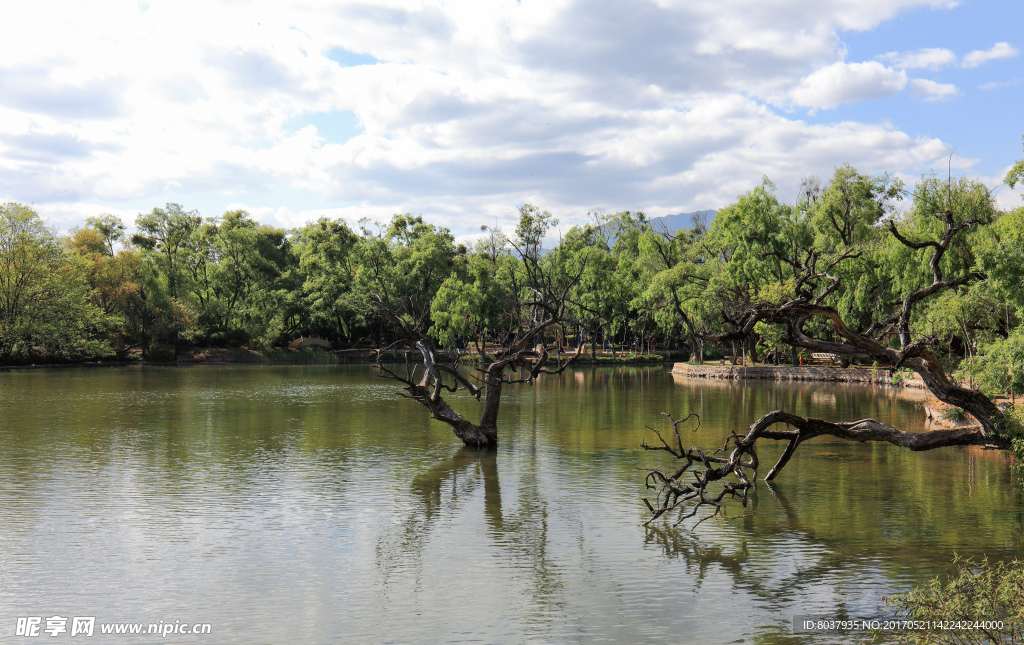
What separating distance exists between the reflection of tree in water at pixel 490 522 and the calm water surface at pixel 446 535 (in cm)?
7

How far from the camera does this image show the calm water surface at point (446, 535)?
11.9 m

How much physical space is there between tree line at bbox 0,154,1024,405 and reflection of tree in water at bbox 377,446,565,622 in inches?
755

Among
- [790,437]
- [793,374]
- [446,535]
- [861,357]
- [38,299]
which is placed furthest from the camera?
[38,299]

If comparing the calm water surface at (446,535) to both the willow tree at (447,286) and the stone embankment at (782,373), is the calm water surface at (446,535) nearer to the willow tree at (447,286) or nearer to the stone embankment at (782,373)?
the stone embankment at (782,373)

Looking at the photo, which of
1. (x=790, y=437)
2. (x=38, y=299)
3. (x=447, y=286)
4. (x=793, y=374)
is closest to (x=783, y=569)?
(x=790, y=437)

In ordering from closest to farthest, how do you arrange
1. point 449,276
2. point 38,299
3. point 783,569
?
1. point 783,569
2. point 38,299
3. point 449,276

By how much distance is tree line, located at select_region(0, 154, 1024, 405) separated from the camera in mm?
49500

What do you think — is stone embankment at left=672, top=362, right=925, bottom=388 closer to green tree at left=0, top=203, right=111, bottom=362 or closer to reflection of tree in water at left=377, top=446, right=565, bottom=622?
reflection of tree in water at left=377, top=446, right=565, bottom=622

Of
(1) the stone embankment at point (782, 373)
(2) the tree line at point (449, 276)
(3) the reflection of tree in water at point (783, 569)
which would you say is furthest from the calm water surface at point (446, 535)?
(1) the stone embankment at point (782, 373)

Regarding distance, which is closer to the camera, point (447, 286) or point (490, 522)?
point (490, 522)

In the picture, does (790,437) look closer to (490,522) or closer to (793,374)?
(490,522)

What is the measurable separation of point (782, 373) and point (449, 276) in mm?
42174

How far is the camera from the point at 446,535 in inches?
645

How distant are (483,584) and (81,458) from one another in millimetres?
17471
